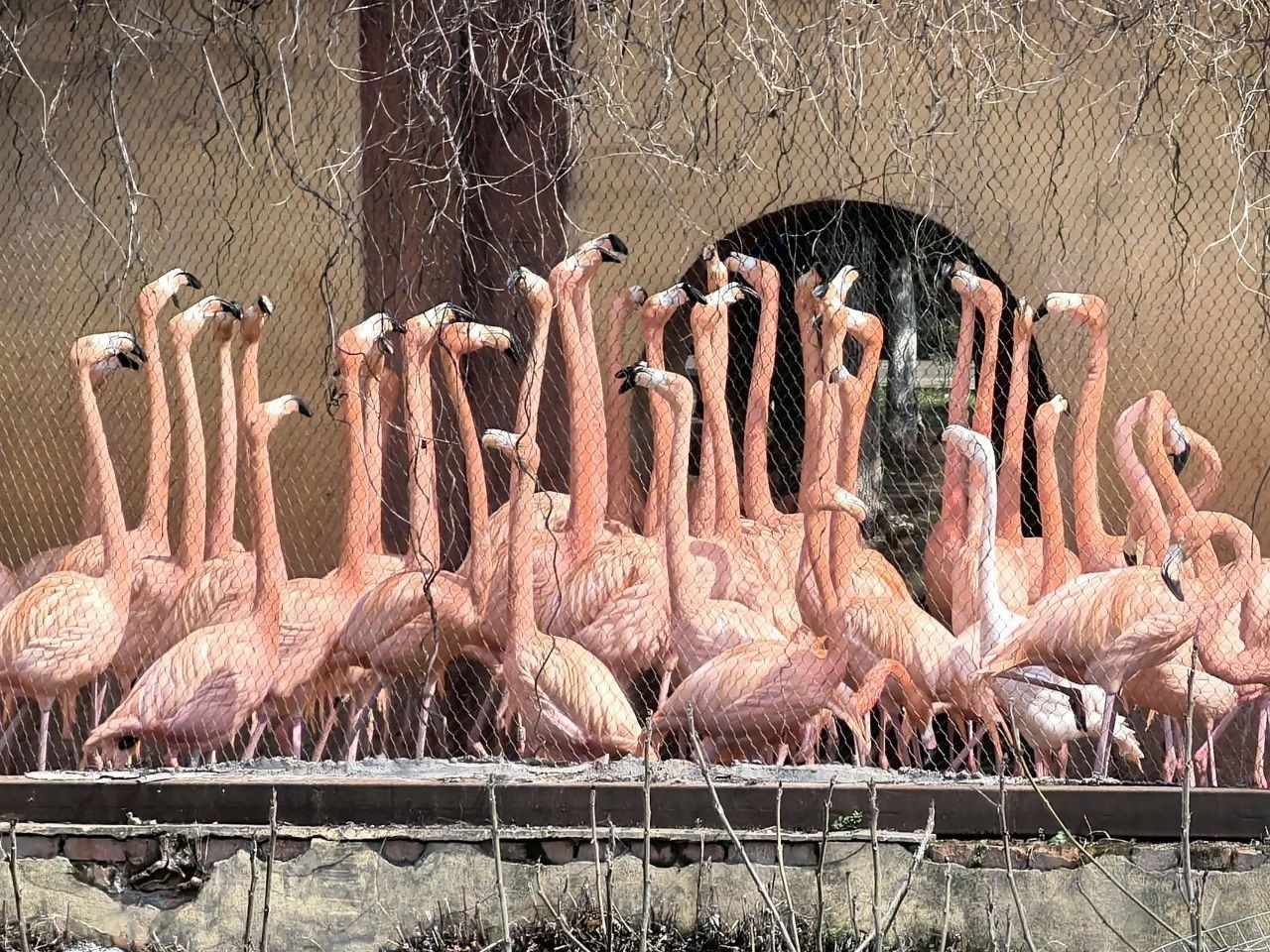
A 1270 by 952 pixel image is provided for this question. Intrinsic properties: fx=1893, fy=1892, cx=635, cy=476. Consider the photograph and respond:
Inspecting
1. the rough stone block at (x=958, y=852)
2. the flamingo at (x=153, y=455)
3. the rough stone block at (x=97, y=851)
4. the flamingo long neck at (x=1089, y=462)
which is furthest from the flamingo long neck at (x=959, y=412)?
the rough stone block at (x=97, y=851)

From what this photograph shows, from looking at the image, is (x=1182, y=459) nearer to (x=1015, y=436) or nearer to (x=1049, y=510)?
(x=1049, y=510)

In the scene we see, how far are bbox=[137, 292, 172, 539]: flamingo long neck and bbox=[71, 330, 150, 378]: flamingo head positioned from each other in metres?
0.11

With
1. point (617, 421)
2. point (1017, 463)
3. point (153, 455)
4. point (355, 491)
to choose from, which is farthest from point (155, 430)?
point (1017, 463)

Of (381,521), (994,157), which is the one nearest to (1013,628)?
(994,157)

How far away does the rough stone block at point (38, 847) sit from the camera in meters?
4.61

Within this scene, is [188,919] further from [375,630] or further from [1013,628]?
[1013,628]

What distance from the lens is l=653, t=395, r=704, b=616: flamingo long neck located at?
547 cm

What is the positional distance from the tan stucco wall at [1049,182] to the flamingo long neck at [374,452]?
0.91 meters

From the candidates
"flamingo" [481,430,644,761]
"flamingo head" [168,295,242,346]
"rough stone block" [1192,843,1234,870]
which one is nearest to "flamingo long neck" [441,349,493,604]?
"flamingo" [481,430,644,761]

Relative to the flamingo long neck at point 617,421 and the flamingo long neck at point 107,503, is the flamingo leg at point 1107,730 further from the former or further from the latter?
the flamingo long neck at point 107,503

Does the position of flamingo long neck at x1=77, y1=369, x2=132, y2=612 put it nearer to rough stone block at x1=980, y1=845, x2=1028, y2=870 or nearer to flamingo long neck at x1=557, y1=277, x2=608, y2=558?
flamingo long neck at x1=557, y1=277, x2=608, y2=558

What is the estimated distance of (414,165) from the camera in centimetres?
609

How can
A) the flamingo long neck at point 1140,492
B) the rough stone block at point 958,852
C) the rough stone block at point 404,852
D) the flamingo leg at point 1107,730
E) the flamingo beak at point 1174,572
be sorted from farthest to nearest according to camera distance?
the flamingo long neck at point 1140,492, the flamingo leg at point 1107,730, the flamingo beak at point 1174,572, the rough stone block at point 404,852, the rough stone block at point 958,852

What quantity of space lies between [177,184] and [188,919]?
9.33ft
